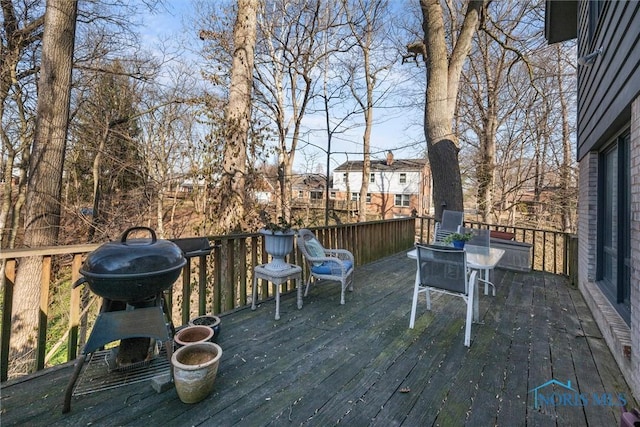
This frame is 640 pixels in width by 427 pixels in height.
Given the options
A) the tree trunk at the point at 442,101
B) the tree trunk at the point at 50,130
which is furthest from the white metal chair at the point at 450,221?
the tree trunk at the point at 50,130

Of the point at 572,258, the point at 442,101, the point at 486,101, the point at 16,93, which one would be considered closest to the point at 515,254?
the point at 572,258

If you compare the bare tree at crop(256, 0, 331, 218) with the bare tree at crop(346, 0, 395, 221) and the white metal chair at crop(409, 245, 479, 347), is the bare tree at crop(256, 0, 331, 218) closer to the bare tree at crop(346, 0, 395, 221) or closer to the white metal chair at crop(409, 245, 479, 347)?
the bare tree at crop(346, 0, 395, 221)

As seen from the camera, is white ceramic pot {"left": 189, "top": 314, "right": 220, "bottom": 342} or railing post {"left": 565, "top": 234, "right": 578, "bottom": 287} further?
railing post {"left": 565, "top": 234, "right": 578, "bottom": 287}

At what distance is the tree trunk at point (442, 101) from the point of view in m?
6.22

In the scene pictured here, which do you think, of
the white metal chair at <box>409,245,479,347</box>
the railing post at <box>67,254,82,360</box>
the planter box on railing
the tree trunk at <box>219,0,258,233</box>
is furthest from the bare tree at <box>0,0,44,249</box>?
the planter box on railing

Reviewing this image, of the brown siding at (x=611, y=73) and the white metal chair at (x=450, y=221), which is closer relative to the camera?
the brown siding at (x=611, y=73)

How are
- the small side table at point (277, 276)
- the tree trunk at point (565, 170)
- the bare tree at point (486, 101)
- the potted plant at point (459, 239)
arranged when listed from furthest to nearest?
the bare tree at point (486, 101) < the tree trunk at point (565, 170) < the potted plant at point (459, 239) < the small side table at point (277, 276)

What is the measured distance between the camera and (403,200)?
23.3 meters

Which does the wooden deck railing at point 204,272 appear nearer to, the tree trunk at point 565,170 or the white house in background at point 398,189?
the tree trunk at point 565,170

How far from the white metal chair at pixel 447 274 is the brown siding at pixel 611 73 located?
1.63 meters

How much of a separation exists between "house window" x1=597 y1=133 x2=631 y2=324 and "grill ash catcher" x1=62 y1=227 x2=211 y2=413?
352 cm

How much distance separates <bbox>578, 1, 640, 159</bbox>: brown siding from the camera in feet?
6.92

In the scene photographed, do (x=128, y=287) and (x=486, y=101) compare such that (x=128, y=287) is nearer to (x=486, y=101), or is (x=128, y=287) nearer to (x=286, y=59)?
(x=286, y=59)

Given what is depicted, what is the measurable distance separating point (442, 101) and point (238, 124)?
4.09m
